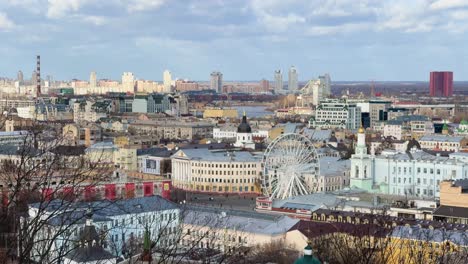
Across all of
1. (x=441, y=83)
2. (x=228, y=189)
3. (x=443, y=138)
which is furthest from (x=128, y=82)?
(x=228, y=189)

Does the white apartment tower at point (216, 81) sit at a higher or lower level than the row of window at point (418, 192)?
higher

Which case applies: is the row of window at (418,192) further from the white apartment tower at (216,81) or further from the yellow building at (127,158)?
the white apartment tower at (216,81)

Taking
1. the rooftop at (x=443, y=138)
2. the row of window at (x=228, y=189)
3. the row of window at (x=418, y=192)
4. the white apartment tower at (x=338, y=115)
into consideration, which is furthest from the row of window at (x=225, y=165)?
the white apartment tower at (x=338, y=115)

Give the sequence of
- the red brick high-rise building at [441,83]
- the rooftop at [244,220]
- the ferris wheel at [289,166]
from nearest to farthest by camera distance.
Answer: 1. the rooftop at [244,220]
2. the ferris wheel at [289,166]
3. the red brick high-rise building at [441,83]

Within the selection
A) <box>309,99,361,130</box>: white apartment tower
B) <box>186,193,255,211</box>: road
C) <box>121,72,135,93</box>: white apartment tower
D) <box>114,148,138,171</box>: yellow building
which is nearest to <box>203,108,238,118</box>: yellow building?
<box>309,99,361,130</box>: white apartment tower

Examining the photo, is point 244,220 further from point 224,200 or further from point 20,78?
point 20,78
